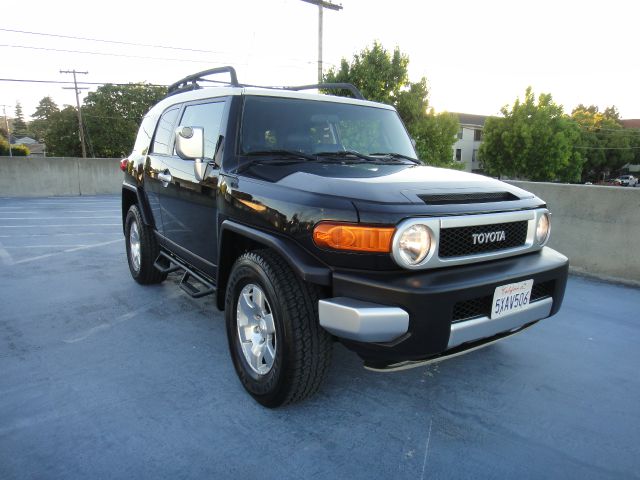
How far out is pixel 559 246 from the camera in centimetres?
594

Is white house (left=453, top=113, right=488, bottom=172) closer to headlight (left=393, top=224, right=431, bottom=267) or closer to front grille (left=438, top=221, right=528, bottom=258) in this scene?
front grille (left=438, top=221, right=528, bottom=258)

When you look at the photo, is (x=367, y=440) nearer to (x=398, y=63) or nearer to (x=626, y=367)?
(x=626, y=367)

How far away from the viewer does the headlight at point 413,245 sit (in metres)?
2.23

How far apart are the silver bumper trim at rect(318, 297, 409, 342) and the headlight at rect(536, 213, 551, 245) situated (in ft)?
4.26

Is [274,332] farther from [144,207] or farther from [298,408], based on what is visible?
[144,207]

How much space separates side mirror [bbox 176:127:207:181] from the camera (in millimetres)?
3098

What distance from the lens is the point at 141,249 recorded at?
193 inches

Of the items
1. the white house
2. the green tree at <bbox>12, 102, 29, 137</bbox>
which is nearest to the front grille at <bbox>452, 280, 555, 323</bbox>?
the white house

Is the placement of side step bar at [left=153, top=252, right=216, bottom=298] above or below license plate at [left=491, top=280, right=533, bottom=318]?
below

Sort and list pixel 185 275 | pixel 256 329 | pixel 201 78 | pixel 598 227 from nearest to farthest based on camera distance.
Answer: pixel 256 329 → pixel 185 275 → pixel 201 78 → pixel 598 227

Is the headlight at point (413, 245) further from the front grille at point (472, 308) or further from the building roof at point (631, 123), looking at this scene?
the building roof at point (631, 123)

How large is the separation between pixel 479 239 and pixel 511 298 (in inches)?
14.8

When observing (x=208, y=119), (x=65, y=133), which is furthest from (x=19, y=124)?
(x=208, y=119)

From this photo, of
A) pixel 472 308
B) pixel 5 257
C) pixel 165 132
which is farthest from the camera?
pixel 5 257
